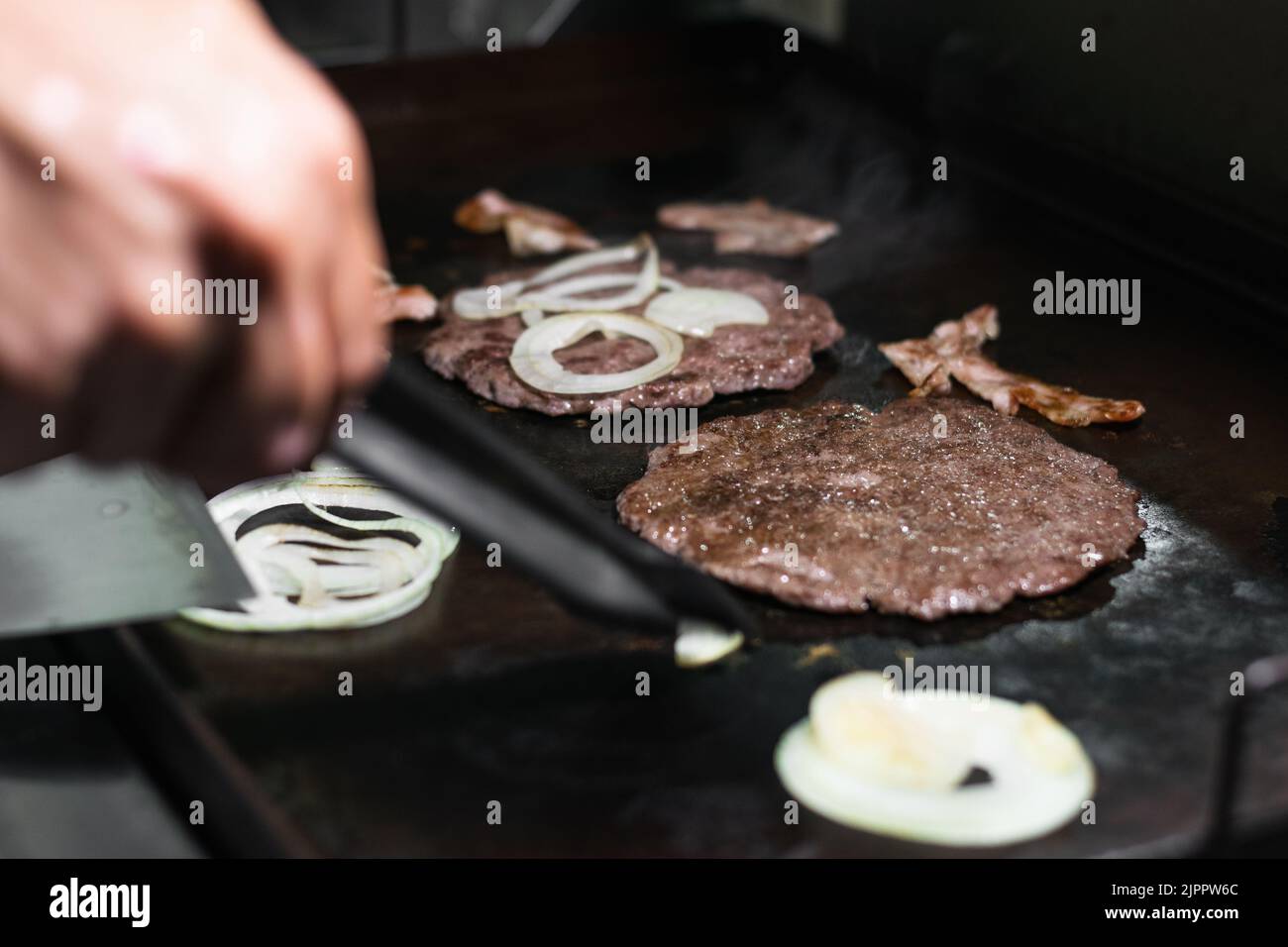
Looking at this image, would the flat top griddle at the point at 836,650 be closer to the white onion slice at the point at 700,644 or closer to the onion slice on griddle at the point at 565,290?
the white onion slice at the point at 700,644

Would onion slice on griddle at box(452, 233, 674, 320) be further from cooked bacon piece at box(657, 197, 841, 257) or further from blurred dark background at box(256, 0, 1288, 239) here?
blurred dark background at box(256, 0, 1288, 239)

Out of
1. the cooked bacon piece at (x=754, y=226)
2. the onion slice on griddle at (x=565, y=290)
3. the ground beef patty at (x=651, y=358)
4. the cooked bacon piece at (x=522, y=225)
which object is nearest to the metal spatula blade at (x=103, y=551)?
the ground beef patty at (x=651, y=358)

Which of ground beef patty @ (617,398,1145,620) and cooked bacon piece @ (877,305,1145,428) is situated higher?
cooked bacon piece @ (877,305,1145,428)

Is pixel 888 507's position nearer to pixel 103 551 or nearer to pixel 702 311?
pixel 702 311

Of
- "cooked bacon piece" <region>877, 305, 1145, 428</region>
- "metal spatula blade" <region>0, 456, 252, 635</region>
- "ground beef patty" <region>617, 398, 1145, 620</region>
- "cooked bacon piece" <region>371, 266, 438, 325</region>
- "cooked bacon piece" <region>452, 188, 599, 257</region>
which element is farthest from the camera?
"cooked bacon piece" <region>452, 188, 599, 257</region>

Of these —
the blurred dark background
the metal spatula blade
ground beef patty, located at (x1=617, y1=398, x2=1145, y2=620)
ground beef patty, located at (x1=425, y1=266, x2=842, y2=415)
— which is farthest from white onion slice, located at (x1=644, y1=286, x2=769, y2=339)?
the metal spatula blade

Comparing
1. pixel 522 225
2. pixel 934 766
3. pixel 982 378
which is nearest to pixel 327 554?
pixel 934 766

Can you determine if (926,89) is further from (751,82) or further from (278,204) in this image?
(278,204)
